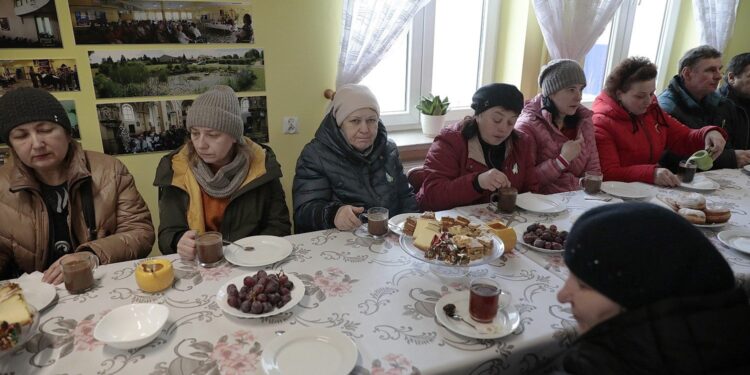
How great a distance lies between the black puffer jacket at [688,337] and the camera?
0.66m

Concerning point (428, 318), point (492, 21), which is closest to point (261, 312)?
point (428, 318)

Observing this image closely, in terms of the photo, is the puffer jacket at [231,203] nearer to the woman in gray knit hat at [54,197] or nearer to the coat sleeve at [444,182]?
the woman in gray knit hat at [54,197]

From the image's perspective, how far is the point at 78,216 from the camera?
1653 mm

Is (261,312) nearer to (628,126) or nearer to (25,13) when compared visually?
(25,13)

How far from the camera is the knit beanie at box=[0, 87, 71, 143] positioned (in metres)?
1.50

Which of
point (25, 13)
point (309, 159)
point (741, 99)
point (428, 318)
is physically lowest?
point (428, 318)

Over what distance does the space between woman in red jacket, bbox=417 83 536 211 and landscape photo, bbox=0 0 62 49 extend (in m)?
1.89

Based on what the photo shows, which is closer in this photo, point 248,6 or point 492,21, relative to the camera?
point 248,6

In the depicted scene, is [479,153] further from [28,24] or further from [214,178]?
[28,24]

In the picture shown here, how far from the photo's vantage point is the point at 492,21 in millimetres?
3361

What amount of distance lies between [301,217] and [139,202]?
63 centimetres

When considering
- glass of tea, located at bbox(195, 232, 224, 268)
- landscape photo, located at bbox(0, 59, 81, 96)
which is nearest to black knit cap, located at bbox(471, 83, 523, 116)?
glass of tea, located at bbox(195, 232, 224, 268)

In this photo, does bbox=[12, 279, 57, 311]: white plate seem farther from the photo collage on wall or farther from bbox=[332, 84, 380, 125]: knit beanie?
the photo collage on wall

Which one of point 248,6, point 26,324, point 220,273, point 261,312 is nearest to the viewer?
point 26,324
